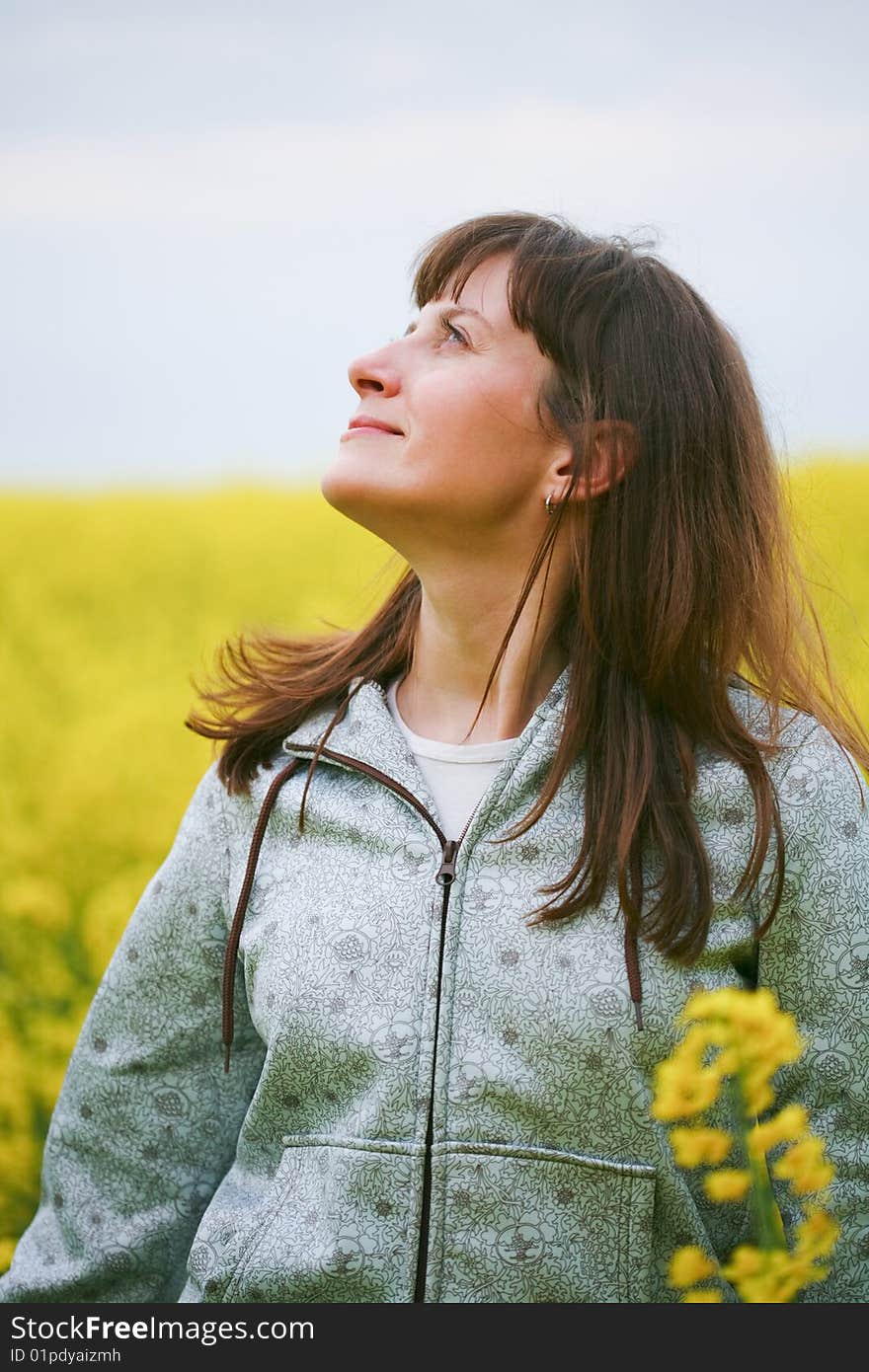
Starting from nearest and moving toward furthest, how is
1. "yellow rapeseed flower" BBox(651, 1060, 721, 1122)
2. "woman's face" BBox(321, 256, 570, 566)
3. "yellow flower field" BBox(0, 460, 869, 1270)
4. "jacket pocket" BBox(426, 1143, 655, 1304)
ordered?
"yellow rapeseed flower" BBox(651, 1060, 721, 1122)
"jacket pocket" BBox(426, 1143, 655, 1304)
"woman's face" BBox(321, 256, 570, 566)
"yellow flower field" BBox(0, 460, 869, 1270)

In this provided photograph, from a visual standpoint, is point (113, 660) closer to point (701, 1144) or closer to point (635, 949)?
point (635, 949)

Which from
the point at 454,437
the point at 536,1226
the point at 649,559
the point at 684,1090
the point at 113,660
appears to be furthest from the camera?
the point at 113,660

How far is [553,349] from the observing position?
176 centimetres

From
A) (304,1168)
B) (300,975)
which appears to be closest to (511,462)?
(300,975)

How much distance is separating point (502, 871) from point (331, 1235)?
0.48 meters

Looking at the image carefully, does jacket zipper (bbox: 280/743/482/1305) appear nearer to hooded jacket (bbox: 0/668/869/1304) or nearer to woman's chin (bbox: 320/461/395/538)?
hooded jacket (bbox: 0/668/869/1304)

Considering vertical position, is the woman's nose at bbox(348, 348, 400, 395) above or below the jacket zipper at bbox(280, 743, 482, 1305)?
above

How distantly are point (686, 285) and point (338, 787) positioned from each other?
826 millimetres

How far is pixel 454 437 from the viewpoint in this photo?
1.70 meters

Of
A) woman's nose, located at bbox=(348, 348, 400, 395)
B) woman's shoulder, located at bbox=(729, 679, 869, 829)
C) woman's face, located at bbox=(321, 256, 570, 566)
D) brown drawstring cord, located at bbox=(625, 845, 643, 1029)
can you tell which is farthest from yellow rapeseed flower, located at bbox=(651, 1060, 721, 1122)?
woman's nose, located at bbox=(348, 348, 400, 395)

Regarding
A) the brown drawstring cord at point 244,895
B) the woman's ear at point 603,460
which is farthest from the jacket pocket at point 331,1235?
the woman's ear at point 603,460

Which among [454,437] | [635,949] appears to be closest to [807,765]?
[635,949]

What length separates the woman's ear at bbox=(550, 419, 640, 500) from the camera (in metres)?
1.77

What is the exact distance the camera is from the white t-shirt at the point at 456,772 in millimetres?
1762
